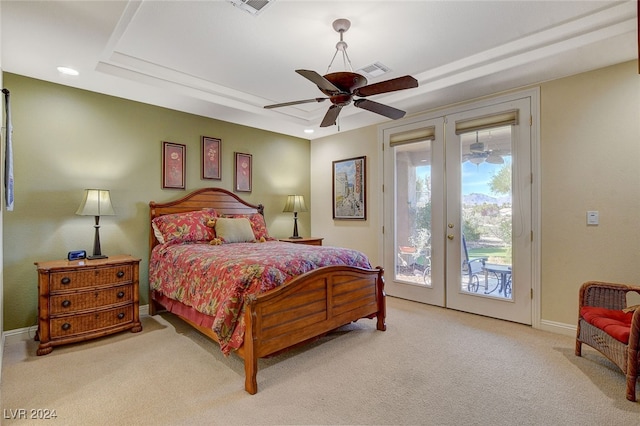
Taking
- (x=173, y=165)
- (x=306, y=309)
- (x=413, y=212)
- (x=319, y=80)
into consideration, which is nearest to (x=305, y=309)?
(x=306, y=309)

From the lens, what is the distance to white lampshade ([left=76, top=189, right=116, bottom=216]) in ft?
10.2

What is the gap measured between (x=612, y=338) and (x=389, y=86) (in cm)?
235

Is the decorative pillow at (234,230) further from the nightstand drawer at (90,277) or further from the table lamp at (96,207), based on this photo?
the table lamp at (96,207)

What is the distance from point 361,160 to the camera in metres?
4.95

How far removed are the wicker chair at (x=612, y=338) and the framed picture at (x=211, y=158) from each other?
14.0ft

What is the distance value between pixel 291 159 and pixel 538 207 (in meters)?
3.63

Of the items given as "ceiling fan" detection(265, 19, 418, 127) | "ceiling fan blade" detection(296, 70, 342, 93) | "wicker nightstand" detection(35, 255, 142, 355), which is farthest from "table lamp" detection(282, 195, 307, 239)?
"ceiling fan blade" detection(296, 70, 342, 93)

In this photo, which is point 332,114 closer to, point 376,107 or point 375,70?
point 376,107

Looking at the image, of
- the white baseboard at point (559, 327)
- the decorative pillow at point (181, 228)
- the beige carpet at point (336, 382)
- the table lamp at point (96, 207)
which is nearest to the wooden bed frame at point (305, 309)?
the beige carpet at point (336, 382)

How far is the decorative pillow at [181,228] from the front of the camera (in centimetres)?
362

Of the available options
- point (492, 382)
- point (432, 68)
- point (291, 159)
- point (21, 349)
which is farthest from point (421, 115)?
point (21, 349)

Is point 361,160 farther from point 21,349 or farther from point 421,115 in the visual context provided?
point 21,349

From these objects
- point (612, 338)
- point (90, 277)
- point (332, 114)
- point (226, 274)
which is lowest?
point (612, 338)

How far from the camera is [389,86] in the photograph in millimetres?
2342
